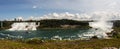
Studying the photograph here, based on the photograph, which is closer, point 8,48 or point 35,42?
point 8,48

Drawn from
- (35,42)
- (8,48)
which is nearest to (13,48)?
(8,48)

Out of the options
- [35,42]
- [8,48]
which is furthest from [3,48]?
[35,42]

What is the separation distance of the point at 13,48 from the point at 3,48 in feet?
4.71

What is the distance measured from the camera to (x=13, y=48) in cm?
3528

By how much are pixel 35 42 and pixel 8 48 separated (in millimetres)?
14809

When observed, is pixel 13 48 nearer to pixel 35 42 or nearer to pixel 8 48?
pixel 8 48

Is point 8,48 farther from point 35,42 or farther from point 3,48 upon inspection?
point 35,42

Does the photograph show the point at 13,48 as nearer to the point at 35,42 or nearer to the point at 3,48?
the point at 3,48

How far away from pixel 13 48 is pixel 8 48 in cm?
68

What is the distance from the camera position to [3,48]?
34531 mm

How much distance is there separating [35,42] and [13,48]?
47.7 feet

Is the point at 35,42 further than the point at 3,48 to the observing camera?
Yes

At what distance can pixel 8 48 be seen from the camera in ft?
A: 115

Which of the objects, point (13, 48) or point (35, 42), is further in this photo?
point (35, 42)
